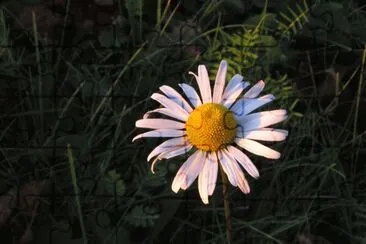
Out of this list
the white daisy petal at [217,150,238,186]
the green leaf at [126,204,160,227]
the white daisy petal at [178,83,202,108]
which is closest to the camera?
the white daisy petal at [217,150,238,186]

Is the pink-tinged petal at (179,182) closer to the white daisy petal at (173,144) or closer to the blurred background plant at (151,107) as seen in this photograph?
the white daisy petal at (173,144)

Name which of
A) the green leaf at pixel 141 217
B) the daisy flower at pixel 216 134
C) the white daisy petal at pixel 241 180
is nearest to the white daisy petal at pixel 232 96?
the daisy flower at pixel 216 134

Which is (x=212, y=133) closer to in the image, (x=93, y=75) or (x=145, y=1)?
(x=93, y=75)

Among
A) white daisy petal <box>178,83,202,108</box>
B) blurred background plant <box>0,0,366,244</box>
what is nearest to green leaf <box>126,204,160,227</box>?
blurred background plant <box>0,0,366,244</box>

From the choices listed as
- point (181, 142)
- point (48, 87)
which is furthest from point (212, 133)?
point (48, 87)

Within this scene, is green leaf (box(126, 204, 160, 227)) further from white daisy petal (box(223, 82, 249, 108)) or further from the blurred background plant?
white daisy petal (box(223, 82, 249, 108))
